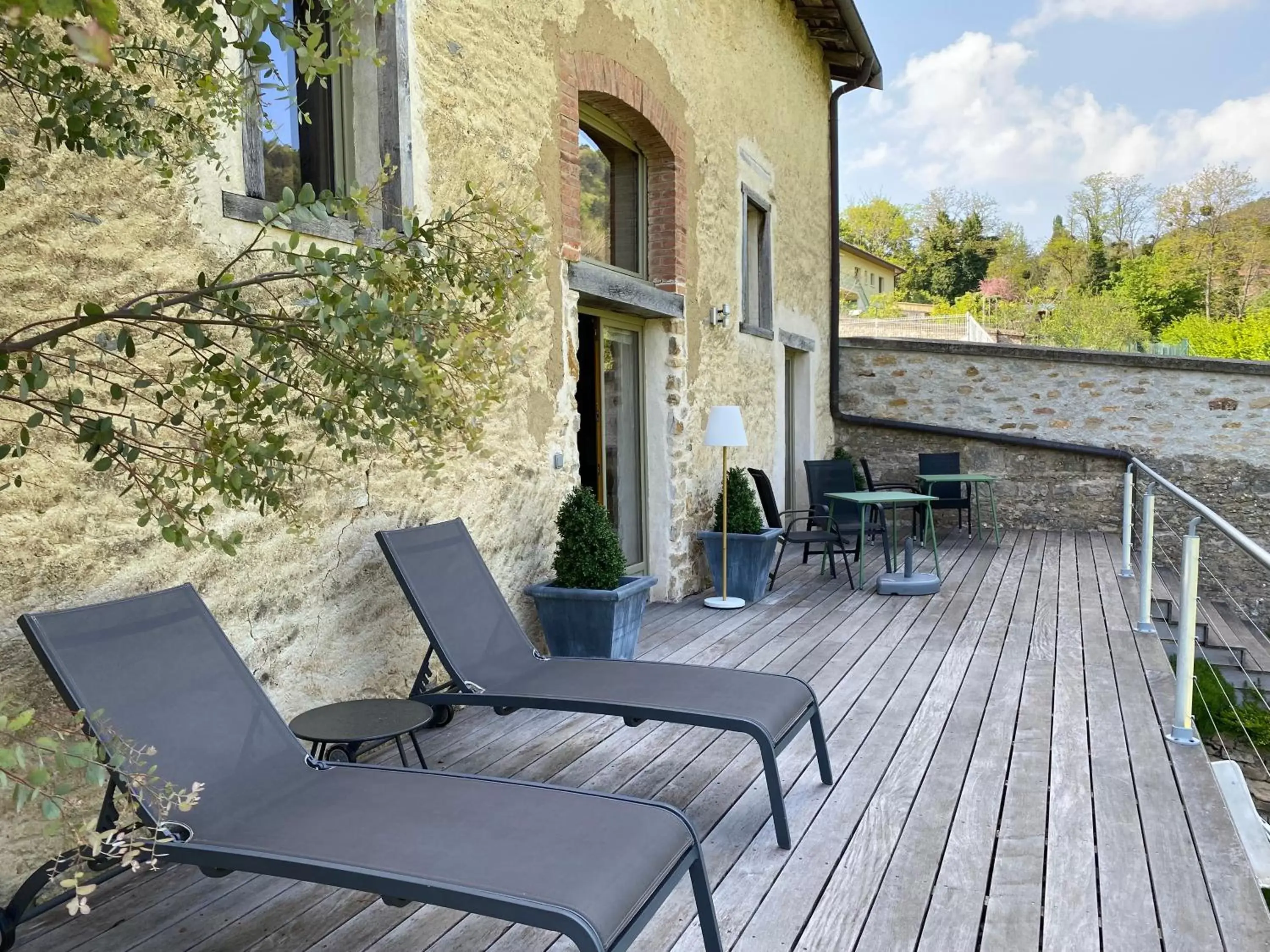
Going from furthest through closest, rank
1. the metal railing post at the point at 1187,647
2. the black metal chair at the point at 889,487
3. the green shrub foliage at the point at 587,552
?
the black metal chair at the point at 889,487 → the green shrub foliage at the point at 587,552 → the metal railing post at the point at 1187,647

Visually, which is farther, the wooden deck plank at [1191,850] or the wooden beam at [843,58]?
the wooden beam at [843,58]

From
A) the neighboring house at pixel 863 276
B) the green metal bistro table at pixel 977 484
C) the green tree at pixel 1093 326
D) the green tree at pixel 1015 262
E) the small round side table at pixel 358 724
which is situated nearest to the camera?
the small round side table at pixel 358 724

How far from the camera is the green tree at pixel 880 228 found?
39938 mm

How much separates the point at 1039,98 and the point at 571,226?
61.4m

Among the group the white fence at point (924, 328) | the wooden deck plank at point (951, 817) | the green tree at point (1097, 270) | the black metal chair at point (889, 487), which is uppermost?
the green tree at point (1097, 270)

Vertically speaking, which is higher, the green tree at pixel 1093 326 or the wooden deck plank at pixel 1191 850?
the green tree at pixel 1093 326

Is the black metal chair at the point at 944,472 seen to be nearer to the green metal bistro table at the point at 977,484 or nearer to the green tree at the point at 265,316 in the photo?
the green metal bistro table at the point at 977,484

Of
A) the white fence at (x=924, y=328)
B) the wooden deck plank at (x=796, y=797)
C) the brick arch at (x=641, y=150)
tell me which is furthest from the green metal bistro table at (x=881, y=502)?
the white fence at (x=924, y=328)

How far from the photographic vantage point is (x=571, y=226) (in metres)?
4.95

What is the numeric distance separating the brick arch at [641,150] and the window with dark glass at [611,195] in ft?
0.17

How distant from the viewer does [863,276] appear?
3759 cm

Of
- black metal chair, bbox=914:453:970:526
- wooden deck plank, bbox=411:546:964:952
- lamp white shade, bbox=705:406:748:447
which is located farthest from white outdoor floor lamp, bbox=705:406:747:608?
black metal chair, bbox=914:453:970:526

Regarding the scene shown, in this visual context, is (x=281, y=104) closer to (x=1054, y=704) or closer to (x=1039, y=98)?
(x=1054, y=704)

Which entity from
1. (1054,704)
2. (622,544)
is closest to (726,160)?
(622,544)
